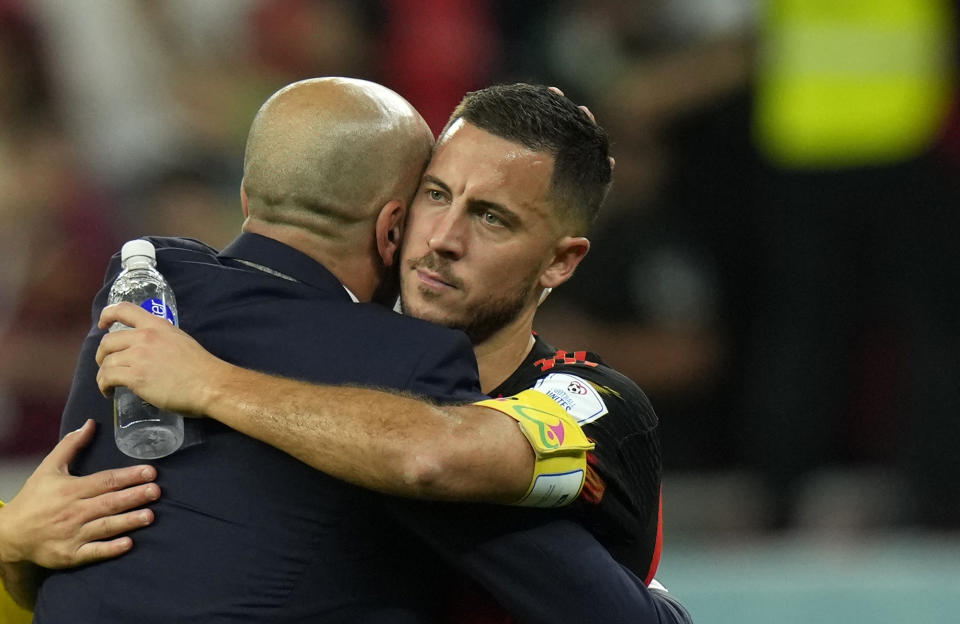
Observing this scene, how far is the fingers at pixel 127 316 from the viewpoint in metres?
2.88

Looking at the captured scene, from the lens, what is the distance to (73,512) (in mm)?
2926

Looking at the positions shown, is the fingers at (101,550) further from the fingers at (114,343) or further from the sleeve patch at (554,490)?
the sleeve patch at (554,490)

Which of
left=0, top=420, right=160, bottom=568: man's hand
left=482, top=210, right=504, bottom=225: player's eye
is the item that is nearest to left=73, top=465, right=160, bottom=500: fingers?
left=0, top=420, right=160, bottom=568: man's hand

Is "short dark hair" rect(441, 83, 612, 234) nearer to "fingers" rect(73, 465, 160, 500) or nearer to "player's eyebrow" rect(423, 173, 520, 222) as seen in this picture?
"player's eyebrow" rect(423, 173, 520, 222)

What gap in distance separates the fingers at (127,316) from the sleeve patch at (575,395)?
2.46ft

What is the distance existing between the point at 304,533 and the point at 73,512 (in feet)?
1.45

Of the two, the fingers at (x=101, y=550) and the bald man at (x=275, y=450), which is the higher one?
the bald man at (x=275, y=450)

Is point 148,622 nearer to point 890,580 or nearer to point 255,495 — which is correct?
point 255,495

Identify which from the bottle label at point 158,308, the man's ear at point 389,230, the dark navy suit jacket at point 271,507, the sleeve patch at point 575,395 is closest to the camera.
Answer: the dark navy suit jacket at point 271,507

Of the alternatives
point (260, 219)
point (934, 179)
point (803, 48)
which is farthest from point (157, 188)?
point (260, 219)

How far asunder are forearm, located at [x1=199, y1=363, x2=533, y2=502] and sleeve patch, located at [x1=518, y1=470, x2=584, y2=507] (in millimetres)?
28

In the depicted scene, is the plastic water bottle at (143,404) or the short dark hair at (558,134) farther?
the short dark hair at (558,134)

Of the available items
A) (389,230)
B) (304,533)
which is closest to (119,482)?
(304,533)

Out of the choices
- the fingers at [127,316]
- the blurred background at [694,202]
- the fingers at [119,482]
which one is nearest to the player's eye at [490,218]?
the fingers at [127,316]
